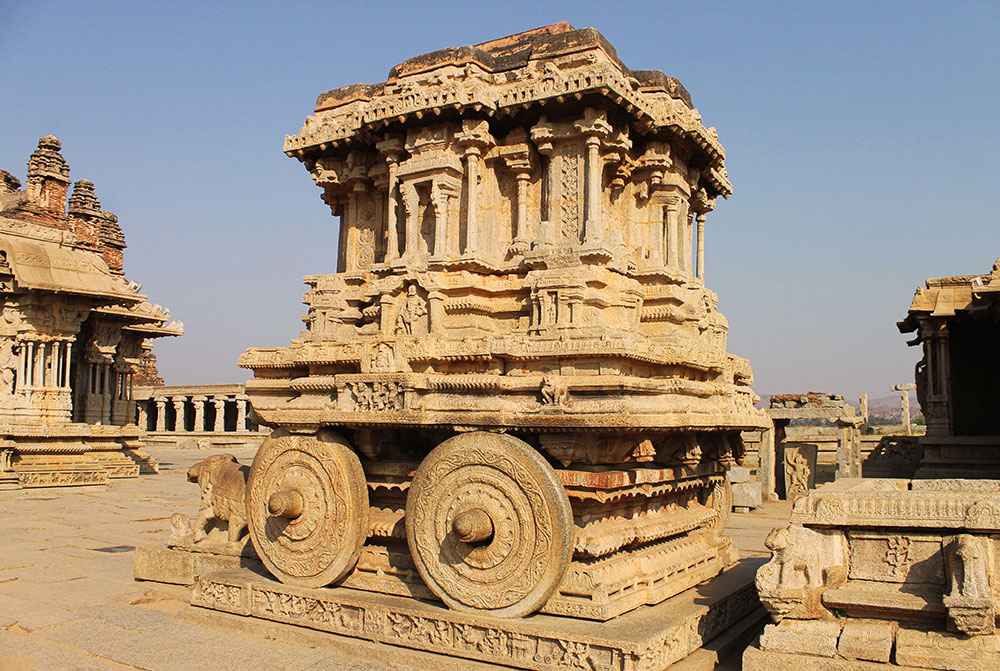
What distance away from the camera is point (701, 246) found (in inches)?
505

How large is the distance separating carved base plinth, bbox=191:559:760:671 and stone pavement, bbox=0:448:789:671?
5.2 inches

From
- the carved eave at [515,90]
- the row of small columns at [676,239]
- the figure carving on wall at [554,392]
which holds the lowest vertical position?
the figure carving on wall at [554,392]

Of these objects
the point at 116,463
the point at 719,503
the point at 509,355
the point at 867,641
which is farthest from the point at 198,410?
the point at 867,641

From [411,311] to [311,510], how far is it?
151 inches

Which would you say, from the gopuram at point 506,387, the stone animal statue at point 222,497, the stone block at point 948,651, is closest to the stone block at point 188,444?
the gopuram at point 506,387

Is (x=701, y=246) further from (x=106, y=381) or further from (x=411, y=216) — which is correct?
(x=106, y=381)

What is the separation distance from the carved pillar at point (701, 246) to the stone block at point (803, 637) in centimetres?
769

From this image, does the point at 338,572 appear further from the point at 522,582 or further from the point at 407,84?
the point at 407,84

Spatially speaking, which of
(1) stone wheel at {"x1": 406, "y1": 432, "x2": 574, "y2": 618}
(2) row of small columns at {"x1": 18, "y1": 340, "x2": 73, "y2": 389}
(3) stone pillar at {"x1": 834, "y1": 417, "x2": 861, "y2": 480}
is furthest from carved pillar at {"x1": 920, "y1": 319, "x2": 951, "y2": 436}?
(2) row of small columns at {"x1": 18, "y1": 340, "x2": 73, "y2": 389}

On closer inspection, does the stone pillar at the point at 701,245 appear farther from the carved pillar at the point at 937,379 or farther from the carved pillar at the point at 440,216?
the carved pillar at the point at 937,379

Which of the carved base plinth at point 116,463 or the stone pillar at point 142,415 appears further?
the stone pillar at point 142,415

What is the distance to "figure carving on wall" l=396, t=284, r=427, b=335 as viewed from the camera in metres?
10.0

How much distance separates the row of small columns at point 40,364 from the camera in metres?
17.6

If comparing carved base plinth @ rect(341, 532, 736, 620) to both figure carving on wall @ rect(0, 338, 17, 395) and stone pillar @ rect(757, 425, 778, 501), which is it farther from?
figure carving on wall @ rect(0, 338, 17, 395)
